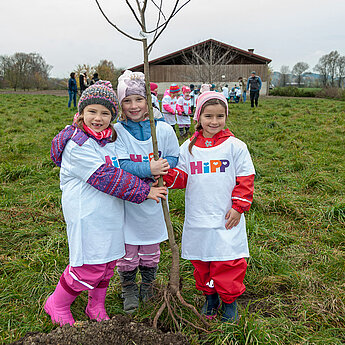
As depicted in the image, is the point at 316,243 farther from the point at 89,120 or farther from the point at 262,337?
the point at 89,120

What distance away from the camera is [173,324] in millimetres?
2057

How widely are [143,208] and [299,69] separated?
238 ft

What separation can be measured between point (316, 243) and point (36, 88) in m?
43.0

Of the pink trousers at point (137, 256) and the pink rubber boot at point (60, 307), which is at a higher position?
the pink trousers at point (137, 256)

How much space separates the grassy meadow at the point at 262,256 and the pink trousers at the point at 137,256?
Result: 0.30 meters

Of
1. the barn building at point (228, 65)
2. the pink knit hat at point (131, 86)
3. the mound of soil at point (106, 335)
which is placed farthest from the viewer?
the barn building at point (228, 65)

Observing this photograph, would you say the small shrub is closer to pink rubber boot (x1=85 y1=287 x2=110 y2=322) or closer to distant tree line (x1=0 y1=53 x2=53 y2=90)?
distant tree line (x1=0 y1=53 x2=53 y2=90)

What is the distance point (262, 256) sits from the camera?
9.61ft

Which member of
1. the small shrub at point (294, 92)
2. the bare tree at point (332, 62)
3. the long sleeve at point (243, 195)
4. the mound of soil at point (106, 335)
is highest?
the bare tree at point (332, 62)

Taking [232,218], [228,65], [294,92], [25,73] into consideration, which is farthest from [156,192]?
[25,73]

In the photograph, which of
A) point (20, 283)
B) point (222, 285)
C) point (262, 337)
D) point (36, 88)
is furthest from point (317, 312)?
point (36, 88)

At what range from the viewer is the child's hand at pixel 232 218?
210 centimetres

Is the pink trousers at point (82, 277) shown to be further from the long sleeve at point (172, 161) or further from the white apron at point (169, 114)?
the white apron at point (169, 114)

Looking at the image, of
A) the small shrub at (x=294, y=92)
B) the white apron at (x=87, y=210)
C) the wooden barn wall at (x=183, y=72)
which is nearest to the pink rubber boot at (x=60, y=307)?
the white apron at (x=87, y=210)
